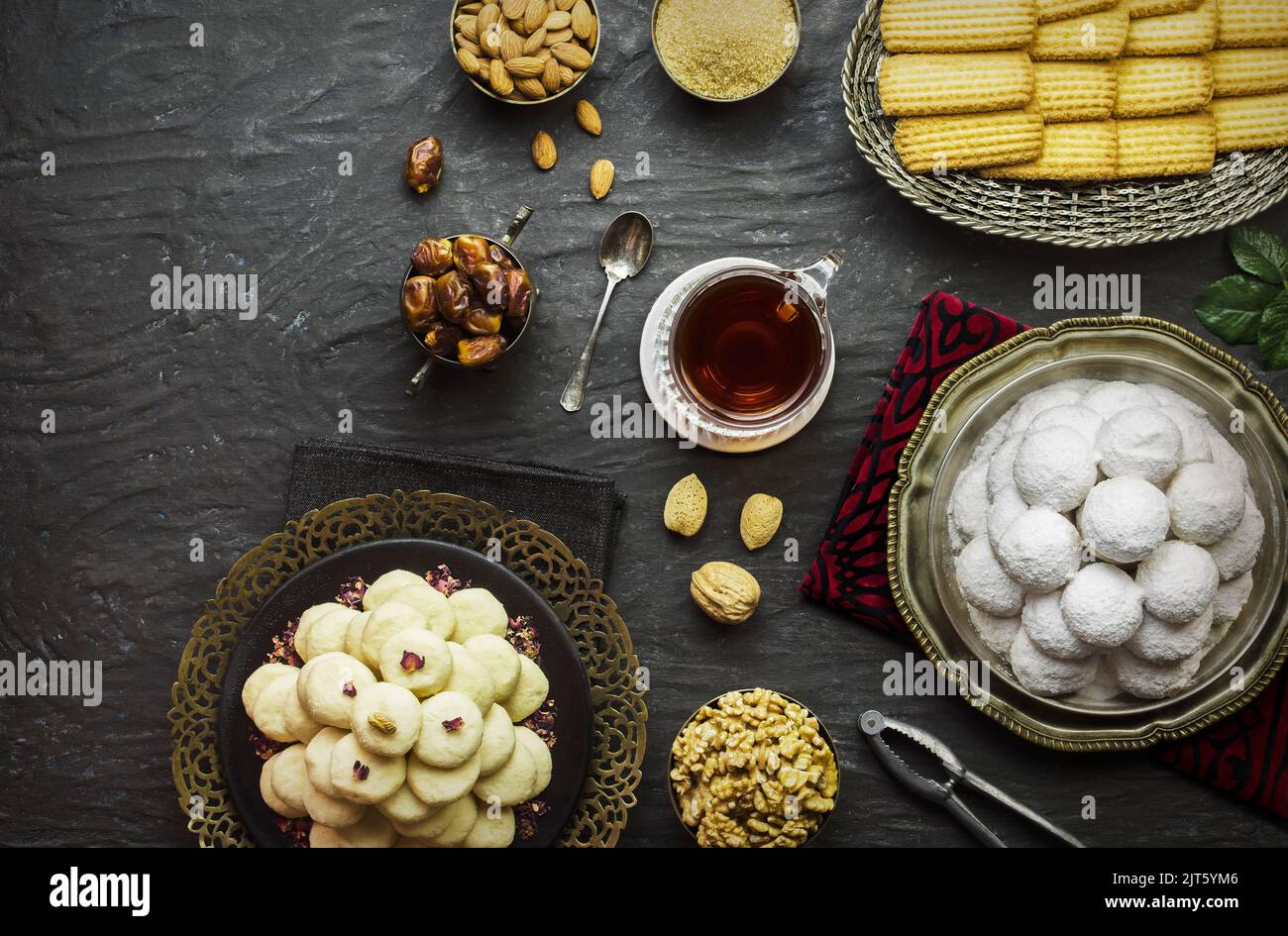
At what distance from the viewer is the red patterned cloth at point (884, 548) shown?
1704 mm

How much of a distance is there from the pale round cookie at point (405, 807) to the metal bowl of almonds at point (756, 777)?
1.47 ft

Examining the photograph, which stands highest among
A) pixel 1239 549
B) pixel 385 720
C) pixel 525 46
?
pixel 525 46

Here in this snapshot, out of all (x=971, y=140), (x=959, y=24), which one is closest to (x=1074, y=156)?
(x=971, y=140)

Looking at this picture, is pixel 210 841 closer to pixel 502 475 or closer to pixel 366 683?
pixel 366 683

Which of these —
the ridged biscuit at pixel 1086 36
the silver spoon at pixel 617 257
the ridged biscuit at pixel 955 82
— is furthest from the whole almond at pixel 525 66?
the ridged biscuit at pixel 1086 36

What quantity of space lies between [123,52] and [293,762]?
1.35 meters

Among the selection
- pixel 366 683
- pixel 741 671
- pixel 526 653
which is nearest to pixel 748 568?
pixel 741 671

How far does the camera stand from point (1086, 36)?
5.49 feet

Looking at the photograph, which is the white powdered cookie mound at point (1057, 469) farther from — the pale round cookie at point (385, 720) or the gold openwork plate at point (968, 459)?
the pale round cookie at point (385, 720)

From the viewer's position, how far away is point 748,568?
5.85ft

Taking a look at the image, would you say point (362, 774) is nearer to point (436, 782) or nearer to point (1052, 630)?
point (436, 782)

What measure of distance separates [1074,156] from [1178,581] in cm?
74

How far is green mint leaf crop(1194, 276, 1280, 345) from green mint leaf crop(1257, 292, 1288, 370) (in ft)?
0.04

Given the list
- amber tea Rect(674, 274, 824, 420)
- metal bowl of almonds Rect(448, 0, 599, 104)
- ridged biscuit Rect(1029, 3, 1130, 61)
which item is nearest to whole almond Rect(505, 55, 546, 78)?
metal bowl of almonds Rect(448, 0, 599, 104)
